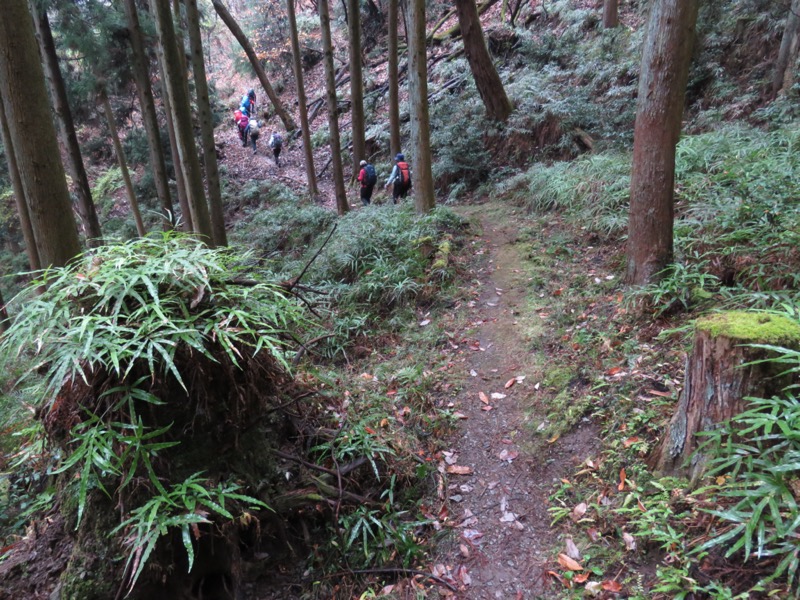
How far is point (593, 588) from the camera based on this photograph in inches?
109

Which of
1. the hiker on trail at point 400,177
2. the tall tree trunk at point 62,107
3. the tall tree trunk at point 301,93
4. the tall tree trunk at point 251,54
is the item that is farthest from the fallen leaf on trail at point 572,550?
the tall tree trunk at point 251,54

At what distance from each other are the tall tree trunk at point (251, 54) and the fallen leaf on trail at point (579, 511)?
2178 cm

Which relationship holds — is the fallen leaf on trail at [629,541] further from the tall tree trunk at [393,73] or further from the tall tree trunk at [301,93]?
the tall tree trunk at [301,93]

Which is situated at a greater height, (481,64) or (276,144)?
(481,64)

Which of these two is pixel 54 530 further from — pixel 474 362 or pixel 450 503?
pixel 474 362

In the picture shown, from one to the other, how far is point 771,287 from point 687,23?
2.74m

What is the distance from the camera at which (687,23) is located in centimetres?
450

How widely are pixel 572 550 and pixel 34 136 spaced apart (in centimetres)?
501

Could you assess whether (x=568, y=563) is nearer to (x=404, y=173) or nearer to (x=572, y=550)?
(x=572, y=550)

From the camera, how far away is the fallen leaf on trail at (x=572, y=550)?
3.08 m

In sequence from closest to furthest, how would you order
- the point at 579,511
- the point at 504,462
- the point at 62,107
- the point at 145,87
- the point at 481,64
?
the point at 579,511 < the point at 504,462 < the point at 62,107 < the point at 145,87 < the point at 481,64

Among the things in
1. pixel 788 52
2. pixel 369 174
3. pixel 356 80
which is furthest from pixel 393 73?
pixel 788 52

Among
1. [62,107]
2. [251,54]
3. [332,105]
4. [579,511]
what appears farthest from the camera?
[251,54]

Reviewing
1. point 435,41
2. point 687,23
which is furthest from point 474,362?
point 435,41
